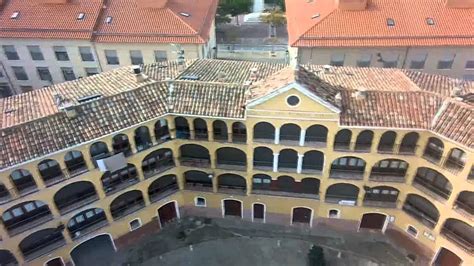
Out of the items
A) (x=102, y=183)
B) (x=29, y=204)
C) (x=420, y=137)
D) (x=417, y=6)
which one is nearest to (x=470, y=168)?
(x=420, y=137)

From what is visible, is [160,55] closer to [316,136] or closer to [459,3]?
[316,136]

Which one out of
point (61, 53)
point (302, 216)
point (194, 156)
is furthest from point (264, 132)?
point (61, 53)

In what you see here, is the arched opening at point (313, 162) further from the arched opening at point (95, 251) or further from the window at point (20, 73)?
the window at point (20, 73)

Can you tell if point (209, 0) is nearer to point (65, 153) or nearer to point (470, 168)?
point (65, 153)

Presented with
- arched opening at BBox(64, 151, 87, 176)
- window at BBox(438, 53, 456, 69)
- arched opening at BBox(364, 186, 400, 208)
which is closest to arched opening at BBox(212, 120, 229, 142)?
arched opening at BBox(64, 151, 87, 176)

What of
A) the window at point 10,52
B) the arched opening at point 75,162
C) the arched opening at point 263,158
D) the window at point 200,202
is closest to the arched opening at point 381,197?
the arched opening at point 263,158
